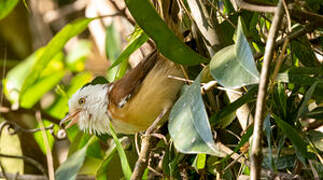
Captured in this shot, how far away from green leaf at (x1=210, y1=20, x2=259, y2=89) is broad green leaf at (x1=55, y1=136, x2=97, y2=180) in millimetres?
933

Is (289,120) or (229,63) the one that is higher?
(229,63)

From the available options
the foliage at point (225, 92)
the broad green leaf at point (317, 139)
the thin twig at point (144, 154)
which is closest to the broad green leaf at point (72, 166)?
the foliage at point (225, 92)

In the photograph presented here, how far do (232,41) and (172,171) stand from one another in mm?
428

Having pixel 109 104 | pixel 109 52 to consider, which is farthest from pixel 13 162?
pixel 109 104

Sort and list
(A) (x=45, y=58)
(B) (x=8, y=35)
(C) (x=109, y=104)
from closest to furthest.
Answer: (C) (x=109, y=104) < (A) (x=45, y=58) < (B) (x=8, y=35)

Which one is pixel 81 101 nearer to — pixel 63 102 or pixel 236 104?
pixel 63 102

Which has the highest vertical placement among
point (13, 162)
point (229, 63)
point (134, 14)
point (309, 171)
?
point (134, 14)

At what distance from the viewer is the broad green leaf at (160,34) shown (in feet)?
4.91

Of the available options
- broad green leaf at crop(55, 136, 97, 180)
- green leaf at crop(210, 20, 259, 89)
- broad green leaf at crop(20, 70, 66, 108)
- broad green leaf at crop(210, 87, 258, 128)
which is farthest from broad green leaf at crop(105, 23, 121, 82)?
green leaf at crop(210, 20, 259, 89)

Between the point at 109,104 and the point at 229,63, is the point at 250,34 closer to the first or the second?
the point at 229,63

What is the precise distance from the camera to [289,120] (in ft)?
5.16

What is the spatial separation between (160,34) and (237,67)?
34 cm

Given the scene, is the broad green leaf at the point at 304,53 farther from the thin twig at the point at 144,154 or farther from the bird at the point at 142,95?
the thin twig at the point at 144,154

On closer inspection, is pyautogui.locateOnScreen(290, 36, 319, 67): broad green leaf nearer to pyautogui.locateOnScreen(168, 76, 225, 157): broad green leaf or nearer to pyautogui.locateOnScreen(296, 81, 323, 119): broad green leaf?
pyautogui.locateOnScreen(296, 81, 323, 119): broad green leaf
